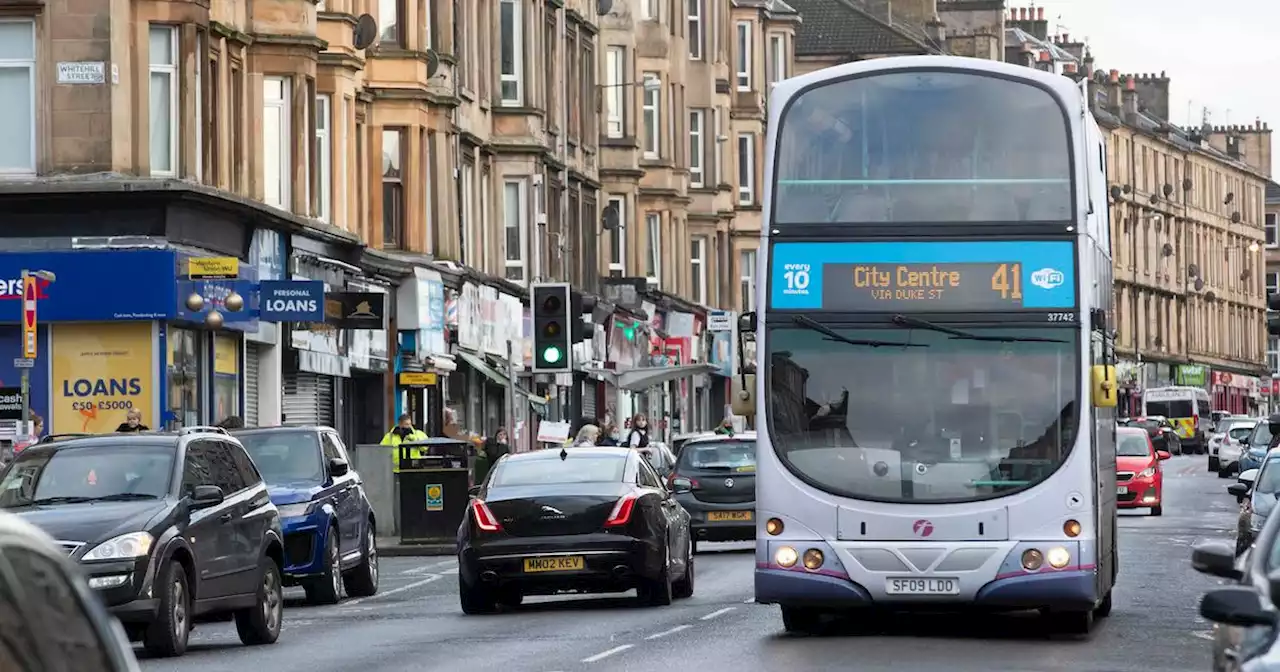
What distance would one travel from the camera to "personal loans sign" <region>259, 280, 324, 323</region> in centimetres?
3666

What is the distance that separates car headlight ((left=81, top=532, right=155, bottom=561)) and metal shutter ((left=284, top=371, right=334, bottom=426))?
77.7 feet

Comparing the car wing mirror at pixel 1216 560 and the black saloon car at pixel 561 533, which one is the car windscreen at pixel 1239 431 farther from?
the car wing mirror at pixel 1216 560

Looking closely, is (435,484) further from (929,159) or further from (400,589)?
(929,159)

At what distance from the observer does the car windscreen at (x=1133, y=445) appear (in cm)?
4853

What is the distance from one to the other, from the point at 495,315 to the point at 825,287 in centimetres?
3543

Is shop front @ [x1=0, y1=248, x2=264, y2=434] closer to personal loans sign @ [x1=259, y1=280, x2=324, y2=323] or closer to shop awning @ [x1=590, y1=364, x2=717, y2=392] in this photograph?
personal loans sign @ [x1=259, y1=280, x2=324, y2=323]

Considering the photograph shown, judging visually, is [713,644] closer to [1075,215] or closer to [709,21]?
[1075,215]

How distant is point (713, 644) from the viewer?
1984 centimetres

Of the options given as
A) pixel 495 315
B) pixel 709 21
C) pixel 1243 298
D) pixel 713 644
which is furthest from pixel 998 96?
pixel 1243 298

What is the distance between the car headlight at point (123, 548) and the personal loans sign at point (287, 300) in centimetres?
1824

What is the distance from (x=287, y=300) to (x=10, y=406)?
155 inches

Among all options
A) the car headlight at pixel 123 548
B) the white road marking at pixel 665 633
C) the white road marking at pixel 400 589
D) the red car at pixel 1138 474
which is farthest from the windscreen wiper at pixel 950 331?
the red car at pixel 1138 474

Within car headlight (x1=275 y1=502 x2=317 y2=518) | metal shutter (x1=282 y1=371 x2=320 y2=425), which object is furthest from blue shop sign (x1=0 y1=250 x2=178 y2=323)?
car headlight (x1=275 y1=502 x2=317 y2=518)

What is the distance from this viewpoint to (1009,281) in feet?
63.5
